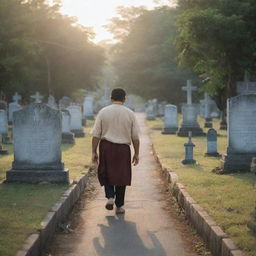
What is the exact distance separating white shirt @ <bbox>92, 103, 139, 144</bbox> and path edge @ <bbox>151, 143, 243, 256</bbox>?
148 centimetres

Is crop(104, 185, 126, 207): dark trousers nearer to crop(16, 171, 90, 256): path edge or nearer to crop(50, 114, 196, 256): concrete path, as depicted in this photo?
crop(50, 114, 196, 256): concrete path

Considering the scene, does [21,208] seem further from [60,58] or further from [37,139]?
[60,58]

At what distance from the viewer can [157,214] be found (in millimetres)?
8539

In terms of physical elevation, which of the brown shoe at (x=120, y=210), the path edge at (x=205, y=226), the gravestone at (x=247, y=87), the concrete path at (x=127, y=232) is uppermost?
the gravestone at (x=247, y=87)

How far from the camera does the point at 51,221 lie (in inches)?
277

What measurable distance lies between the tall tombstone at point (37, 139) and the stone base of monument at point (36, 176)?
10cm

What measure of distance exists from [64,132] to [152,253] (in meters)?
15.7

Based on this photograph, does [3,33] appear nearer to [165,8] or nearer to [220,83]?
[220,83]

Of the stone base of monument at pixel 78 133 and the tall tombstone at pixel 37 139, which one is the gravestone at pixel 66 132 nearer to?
the stone base of monument at pixel 78 133

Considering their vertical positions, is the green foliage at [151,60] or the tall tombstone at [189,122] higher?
the green foliage at [151,60]

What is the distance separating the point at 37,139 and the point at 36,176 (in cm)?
81

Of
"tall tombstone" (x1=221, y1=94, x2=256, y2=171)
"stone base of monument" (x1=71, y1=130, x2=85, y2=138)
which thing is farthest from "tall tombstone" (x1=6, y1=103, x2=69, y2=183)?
"stone base of monument" (x1=71, y1=130, x2=85, y2=138)

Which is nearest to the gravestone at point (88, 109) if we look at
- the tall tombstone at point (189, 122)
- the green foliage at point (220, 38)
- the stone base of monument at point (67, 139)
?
the green foliage at point (220, 38)

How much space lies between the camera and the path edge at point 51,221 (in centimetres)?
575
